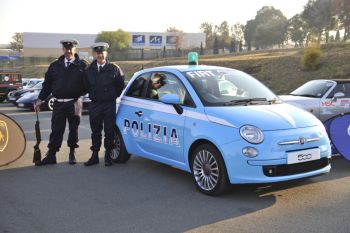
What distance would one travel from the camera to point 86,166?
25.4 ft

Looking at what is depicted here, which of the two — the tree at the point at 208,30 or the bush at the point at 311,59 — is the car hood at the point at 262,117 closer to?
the bush at the point at 311,59

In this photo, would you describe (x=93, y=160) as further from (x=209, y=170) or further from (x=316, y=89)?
(x=316, y=89)

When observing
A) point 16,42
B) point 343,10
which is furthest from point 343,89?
point 16,42

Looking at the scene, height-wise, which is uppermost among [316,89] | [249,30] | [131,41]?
[249,30]

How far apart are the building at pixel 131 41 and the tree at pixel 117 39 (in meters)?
4.35

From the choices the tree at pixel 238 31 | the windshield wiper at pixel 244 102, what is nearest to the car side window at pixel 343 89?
the windshield wiper at pixel 244 102

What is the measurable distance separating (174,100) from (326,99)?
17.9 feet

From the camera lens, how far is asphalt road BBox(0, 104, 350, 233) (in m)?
Answer: 4.79

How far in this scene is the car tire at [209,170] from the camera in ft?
18.4

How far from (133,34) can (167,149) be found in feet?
300

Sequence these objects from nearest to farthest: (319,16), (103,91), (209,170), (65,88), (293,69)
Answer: (209,170) → (103,91) → (65,88) → (293,69) → (319,16)

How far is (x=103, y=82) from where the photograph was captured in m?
7.41

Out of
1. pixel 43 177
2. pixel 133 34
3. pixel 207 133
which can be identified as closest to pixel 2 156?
pixel 43 177

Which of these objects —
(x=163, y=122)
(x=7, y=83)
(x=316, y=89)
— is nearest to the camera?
(x=163, y=122)
